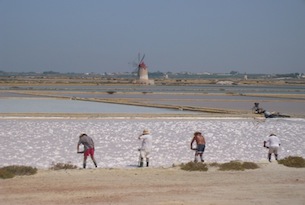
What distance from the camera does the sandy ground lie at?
7.28 meters

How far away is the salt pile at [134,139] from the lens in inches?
466

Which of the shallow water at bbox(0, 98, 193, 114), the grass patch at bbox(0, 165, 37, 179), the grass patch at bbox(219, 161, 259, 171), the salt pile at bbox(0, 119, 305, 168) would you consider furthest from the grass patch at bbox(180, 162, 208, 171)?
the shallow water at bbox(0, 98, 193, 114)

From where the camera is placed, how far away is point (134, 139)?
15422 millimetres

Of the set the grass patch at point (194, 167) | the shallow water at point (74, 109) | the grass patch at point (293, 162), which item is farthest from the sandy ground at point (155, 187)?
the shallow water at point (74, 109)

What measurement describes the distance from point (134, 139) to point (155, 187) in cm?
731

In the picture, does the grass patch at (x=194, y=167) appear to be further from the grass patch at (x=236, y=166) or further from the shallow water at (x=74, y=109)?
the shallow water at (x=74, y=109)

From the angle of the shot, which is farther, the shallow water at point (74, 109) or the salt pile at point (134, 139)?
the shallow water at point (74, 109)

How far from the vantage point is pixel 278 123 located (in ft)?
70.7

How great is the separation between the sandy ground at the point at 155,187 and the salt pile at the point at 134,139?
173cm

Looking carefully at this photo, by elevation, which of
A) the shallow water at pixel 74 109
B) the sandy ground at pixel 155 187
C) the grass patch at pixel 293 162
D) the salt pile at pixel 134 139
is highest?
the sandy ground at pixel 155 187

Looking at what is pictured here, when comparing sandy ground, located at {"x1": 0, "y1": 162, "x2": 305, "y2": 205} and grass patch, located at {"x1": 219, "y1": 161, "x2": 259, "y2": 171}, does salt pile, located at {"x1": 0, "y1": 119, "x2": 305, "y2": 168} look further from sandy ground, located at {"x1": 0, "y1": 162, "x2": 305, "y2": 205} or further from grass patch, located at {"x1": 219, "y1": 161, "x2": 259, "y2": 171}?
sandy ground, located at {"x1": 0, "y1": 162, "x2": 305, "y2": 205}

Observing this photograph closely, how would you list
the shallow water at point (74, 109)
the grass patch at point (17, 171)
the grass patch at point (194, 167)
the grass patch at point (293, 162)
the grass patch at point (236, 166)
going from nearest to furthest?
the grass patch at point (17, 171)
the grass patch at point (194, 167)
the grass patch at point (236, 166)
the grass patch at point (293, 162)
the shallow water at point (74, 109)

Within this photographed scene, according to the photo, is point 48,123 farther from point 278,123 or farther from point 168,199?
point 168,199

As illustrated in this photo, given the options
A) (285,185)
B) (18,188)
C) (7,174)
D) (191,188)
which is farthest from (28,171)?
(285,185)
